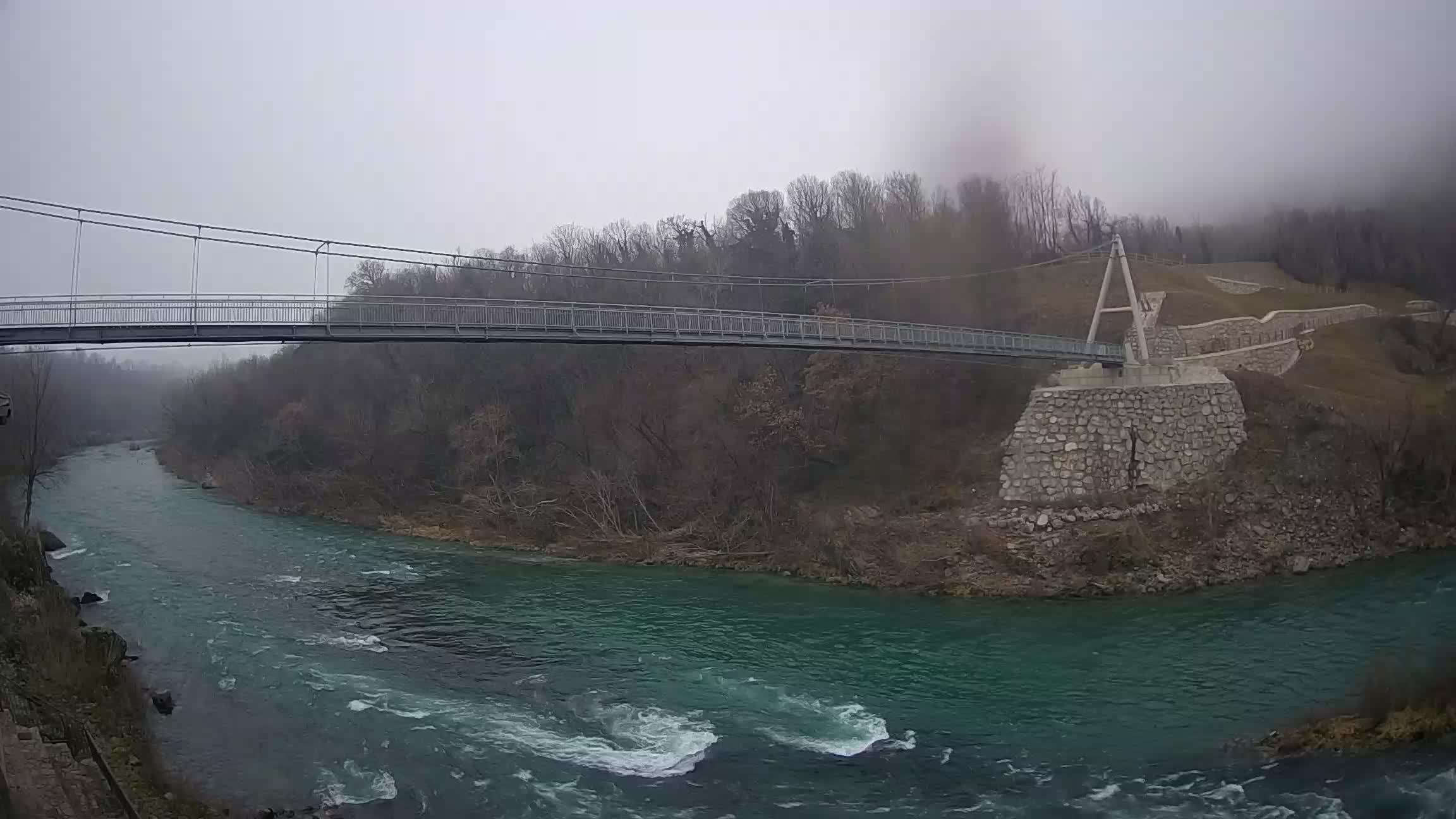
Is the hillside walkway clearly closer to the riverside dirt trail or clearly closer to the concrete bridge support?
the riverside dirt trail

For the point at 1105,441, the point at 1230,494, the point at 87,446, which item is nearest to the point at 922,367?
the point at 1105,441

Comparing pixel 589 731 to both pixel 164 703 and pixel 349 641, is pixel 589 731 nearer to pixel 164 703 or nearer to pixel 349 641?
pixel 164 703

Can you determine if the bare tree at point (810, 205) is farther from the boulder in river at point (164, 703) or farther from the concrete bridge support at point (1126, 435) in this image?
the boulder in river at point (164, 703)

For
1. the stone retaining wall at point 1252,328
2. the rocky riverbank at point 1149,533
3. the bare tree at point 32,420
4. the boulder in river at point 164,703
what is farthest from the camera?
the stone retaining wall at point 1252,328

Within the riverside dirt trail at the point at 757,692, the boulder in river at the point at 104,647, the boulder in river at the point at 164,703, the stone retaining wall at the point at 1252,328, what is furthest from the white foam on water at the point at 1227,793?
the stone retaining wall at the point at 1252,328

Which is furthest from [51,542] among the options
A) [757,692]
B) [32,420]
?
[757,692]

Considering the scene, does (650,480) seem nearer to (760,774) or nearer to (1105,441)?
(1105,441)
